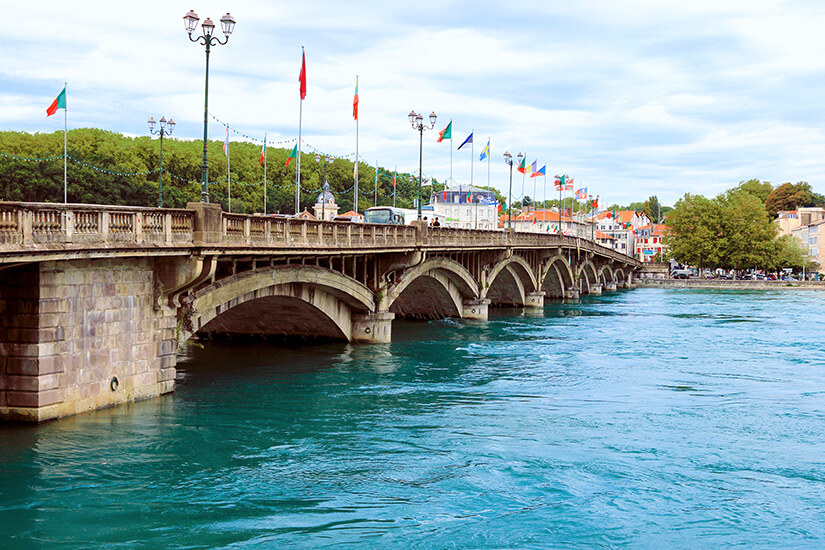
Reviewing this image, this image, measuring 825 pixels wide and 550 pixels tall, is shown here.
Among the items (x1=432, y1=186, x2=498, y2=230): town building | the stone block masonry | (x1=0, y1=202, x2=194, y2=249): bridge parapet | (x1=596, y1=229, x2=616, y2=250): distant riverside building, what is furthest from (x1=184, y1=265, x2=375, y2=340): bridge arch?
(x1=596, y1=229, x2=616, y2=250): distant riverside building

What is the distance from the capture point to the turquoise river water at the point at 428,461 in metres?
16.3

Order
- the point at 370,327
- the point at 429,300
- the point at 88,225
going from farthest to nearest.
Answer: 1. the point at 429,300
2. the point at 370,327
3. the point at 88,225

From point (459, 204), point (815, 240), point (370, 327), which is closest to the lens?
point (370, 327)

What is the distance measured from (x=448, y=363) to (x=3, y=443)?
21.7 metres

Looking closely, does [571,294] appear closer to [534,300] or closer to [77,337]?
[534,300]

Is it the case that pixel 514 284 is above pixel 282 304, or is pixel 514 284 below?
above

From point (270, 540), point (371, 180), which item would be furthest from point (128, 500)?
point (371, 180)

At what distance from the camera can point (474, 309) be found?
59.5 meters

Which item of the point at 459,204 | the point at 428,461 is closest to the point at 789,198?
the point at 459,204

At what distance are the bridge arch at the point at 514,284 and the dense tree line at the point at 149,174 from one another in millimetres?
26897

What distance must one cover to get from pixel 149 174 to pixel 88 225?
7168 centimetres

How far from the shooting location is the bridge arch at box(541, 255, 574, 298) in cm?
8612

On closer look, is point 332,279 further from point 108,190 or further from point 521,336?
point 108,190

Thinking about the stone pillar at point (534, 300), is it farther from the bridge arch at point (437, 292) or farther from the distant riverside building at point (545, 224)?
the distant riverside building at point (545, 224)
